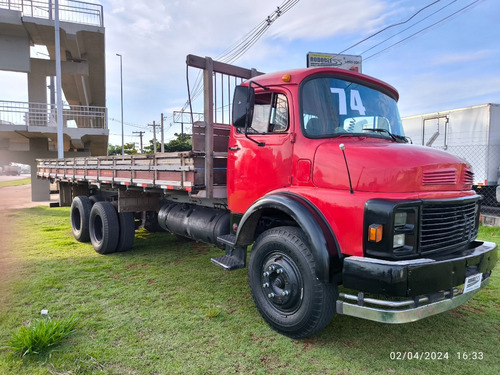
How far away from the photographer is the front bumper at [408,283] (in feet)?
8.32

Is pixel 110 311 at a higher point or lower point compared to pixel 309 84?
lower

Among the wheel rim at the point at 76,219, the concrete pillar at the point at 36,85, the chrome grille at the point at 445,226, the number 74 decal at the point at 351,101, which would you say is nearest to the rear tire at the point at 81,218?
the wheel rim at the point at 76,219

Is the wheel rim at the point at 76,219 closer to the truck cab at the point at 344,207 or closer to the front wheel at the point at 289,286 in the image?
the truck cab at the point at 344,207

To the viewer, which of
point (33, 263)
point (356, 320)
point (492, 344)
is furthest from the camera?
point (33, 263)

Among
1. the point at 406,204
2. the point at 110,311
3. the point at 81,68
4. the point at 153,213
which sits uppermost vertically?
the point at 81,68

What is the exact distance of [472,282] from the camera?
2941 millimetres

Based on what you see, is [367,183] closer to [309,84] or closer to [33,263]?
[309,84]

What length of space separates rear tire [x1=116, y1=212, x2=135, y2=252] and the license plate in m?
5.07

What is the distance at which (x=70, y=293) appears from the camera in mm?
4305

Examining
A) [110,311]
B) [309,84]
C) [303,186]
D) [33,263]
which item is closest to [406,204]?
[303,186]

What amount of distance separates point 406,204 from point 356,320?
1.56 meters

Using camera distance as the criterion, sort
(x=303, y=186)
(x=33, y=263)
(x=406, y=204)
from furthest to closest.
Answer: (x=33, y=263), (x=303, y=186), (x=406, y=204)

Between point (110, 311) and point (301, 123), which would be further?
point (110, 311)

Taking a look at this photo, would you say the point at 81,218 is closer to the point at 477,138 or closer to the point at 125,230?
the point at 125,230
